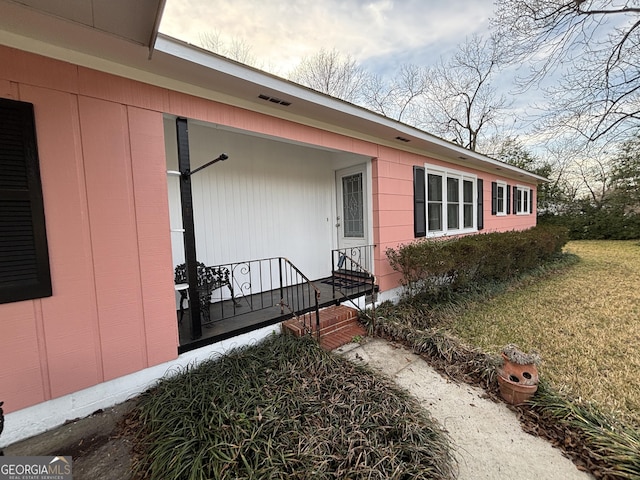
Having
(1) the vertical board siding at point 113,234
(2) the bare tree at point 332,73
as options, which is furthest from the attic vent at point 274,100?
(2) the bare tree at point 332,73

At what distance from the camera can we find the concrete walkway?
174cm

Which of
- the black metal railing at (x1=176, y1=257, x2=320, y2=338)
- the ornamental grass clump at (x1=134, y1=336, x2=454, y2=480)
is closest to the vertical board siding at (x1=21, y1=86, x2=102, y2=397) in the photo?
the ornamental grass clump at (x1=134, y1=336, x2=454, y2=480)

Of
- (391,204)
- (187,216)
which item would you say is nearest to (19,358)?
(187,216)

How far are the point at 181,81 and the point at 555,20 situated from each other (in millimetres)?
7283

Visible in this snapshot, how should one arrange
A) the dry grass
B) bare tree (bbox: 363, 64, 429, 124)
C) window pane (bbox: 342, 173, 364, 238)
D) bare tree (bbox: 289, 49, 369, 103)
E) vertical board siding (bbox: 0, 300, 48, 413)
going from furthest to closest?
bare tree (bbox: 363, 64, 429, 124), bare tree (bbox: 289, 49, 369, 103), window pane (bbox: 342, 173, 364, 238), the dry grass, vertical board siding (bbox: 0, 300, 48, 413)

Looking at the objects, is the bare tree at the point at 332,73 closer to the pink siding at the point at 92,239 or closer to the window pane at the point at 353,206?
the window pane at the point at 353,206

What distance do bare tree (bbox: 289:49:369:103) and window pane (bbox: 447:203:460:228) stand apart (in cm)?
760

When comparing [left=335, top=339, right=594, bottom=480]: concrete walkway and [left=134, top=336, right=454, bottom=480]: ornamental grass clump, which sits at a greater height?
[left=134, top=336, right=454, bottom=480]: ornamental grass clump

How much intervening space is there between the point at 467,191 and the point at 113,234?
728 cm

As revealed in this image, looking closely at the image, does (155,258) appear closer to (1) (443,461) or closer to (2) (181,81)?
(2) (181,81)

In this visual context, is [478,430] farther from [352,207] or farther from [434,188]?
[434,188]

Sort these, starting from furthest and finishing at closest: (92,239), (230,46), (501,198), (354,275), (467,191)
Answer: (230,46) < (501,198) < (467,191) < (354,275) < (92,239)

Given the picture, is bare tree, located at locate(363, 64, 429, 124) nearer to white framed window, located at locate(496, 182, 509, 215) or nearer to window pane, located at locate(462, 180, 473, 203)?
white framed window, located at locate(496, 182, 509, 215)

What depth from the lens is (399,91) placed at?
44.5 feet
